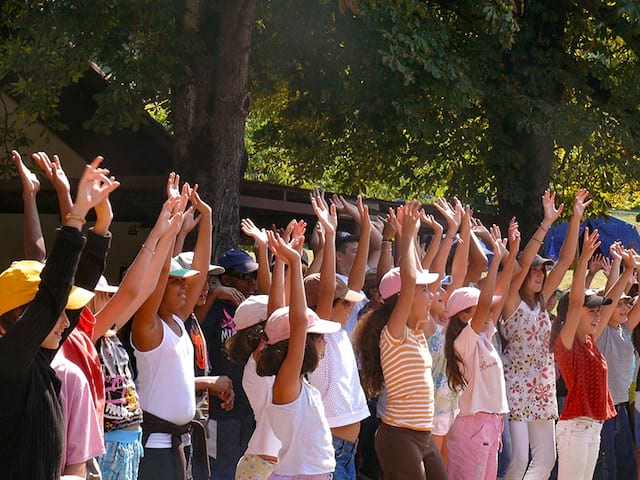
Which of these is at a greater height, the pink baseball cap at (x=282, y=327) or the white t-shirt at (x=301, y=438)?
the pink baseball cap at (x=282, y=327)

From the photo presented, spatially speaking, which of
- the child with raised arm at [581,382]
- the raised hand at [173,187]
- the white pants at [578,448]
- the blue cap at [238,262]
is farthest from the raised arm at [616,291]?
the raised hand at [173,187]

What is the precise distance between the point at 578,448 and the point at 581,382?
0.49 m

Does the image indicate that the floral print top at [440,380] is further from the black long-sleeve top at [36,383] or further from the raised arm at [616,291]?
the black long-sleeve top at [36,383]

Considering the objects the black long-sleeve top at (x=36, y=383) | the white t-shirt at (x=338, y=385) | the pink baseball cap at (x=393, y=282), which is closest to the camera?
the black long-sleeve top at (x=36, y=383)

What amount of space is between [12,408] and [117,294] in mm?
1242

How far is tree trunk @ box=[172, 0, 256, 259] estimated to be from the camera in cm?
917

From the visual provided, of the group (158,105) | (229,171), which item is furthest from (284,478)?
(158,105)

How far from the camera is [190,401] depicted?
5359 mm

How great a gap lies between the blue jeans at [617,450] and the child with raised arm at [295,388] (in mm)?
3939

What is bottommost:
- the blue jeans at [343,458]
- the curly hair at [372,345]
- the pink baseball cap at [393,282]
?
the blue jeans at [343,458]

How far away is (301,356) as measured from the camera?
16.4ft

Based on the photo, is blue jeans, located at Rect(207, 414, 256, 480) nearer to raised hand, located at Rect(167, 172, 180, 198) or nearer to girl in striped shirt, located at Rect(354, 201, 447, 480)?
girl in striped shirt, located at Rect(354, 201, 447, 480)

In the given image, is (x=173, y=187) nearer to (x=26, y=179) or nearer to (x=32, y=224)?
(x=32, y=224)

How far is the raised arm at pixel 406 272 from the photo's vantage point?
604 cm
